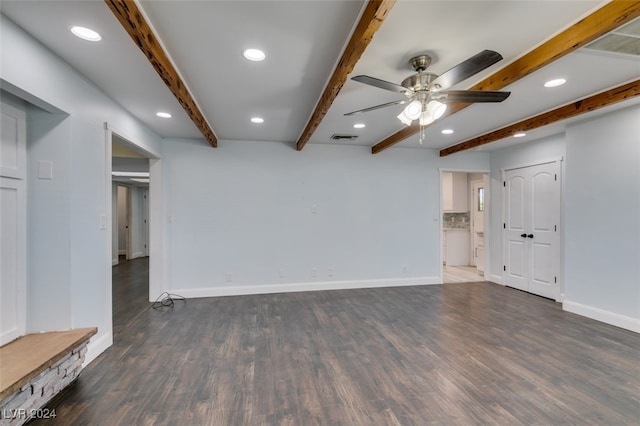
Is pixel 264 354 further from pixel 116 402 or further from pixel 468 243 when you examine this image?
pixel 468 243

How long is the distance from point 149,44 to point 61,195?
1.42 metres

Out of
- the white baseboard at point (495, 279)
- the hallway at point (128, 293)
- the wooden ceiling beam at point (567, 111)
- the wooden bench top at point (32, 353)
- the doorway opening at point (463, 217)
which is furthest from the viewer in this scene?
the doorway opening at point (463, 217)

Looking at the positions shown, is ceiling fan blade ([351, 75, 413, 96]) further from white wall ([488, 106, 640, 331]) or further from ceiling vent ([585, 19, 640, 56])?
white wall ([488, 106, 640, 331])

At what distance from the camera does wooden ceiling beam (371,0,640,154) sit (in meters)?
1.67

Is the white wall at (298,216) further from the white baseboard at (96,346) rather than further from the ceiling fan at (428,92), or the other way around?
the ceiling fan at (428,92)

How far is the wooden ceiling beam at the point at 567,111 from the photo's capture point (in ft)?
9.27

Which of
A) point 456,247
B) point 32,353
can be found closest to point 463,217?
point 456,247

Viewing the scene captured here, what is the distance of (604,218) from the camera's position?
3561mm

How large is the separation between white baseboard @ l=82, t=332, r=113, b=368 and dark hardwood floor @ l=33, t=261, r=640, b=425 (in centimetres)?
7

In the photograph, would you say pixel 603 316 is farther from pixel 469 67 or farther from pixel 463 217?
pixel 463 217

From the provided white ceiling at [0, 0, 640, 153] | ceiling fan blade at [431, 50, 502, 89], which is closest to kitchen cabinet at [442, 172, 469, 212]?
white ceiling at [0, 0, 640, 153]

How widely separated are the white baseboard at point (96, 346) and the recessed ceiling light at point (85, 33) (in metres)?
2.46

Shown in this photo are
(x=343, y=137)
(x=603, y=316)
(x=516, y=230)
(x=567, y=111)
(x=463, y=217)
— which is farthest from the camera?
(x=463, y=217)

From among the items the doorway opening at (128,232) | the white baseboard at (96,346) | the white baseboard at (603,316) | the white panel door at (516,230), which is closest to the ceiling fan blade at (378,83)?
the doorway opening at (128,232)
